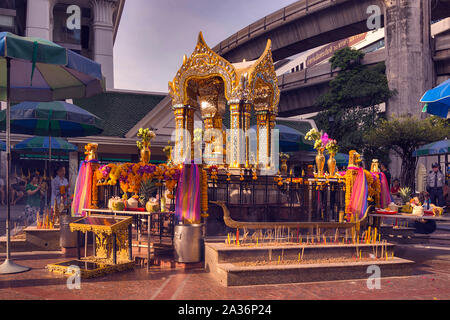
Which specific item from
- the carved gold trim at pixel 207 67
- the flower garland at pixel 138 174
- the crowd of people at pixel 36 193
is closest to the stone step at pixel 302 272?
the flower garland at pixel 138 174

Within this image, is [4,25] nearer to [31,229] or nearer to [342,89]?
[31,229]

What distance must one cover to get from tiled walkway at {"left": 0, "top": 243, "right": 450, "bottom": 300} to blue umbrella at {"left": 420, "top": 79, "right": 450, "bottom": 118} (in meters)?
3.79

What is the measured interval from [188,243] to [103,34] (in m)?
28.1

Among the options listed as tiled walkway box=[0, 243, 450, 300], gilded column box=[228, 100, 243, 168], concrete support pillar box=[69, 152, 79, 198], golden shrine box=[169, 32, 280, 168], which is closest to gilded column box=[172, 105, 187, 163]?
golden shrine box=[169, 32, 280, 168]

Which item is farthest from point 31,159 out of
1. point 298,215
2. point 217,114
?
point 298,215

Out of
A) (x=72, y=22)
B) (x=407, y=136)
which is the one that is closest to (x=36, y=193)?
(x=72, y=22)

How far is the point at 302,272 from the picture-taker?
7.43m

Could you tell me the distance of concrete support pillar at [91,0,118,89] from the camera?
31.6 meters

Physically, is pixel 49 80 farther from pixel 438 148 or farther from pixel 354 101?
pixel 354 101

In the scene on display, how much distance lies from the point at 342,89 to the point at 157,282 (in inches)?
1116

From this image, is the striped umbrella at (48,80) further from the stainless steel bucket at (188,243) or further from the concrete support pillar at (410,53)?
the concrete support pillar at (410,53)

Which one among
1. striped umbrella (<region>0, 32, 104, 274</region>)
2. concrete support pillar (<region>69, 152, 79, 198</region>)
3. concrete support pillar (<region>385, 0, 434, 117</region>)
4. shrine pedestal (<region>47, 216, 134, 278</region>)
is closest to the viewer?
shrine pedestal (<region>47, 216, 134, 278</region>)

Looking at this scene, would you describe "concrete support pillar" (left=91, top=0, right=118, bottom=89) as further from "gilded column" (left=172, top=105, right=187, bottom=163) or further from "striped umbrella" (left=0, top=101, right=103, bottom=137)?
"gilded column" (left=172, top=105, right=187, bottom=163)

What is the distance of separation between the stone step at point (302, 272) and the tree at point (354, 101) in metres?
22.8
